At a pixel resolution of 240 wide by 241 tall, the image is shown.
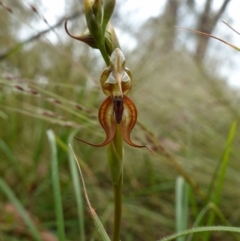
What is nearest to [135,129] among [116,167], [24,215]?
[24,215]

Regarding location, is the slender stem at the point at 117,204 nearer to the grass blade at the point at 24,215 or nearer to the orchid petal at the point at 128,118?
the orchid petal at the point at 128,118

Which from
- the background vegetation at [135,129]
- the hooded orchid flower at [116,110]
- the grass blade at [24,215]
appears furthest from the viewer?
the background vegetation at [135,129]

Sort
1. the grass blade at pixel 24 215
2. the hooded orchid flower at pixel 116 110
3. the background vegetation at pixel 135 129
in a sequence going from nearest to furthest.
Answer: the hooded orchid flower at pixel 116 110 < the grass blade at pixel 24 215 < the background vegetation at pixel 135 129

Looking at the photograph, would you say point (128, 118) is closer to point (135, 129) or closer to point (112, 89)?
point (112, 89)

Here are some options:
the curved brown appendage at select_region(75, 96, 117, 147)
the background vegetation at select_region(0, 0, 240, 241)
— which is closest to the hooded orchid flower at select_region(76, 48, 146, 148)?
the curved brown appendage at select_region(75, 96, 117, 147)

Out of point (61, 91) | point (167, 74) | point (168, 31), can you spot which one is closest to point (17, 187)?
point (61, 91)

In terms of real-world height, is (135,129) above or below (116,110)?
above

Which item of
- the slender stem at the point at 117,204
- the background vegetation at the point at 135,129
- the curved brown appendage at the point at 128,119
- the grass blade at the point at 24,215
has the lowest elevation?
the slender stem at the point at 117,204

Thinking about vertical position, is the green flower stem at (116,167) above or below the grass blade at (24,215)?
below

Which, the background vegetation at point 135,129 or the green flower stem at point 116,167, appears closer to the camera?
the green flower stem at point 116,167

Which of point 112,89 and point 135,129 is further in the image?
point 135,129

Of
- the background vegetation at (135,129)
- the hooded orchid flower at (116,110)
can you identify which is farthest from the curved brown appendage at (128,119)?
the background vegetation at (135,129)
